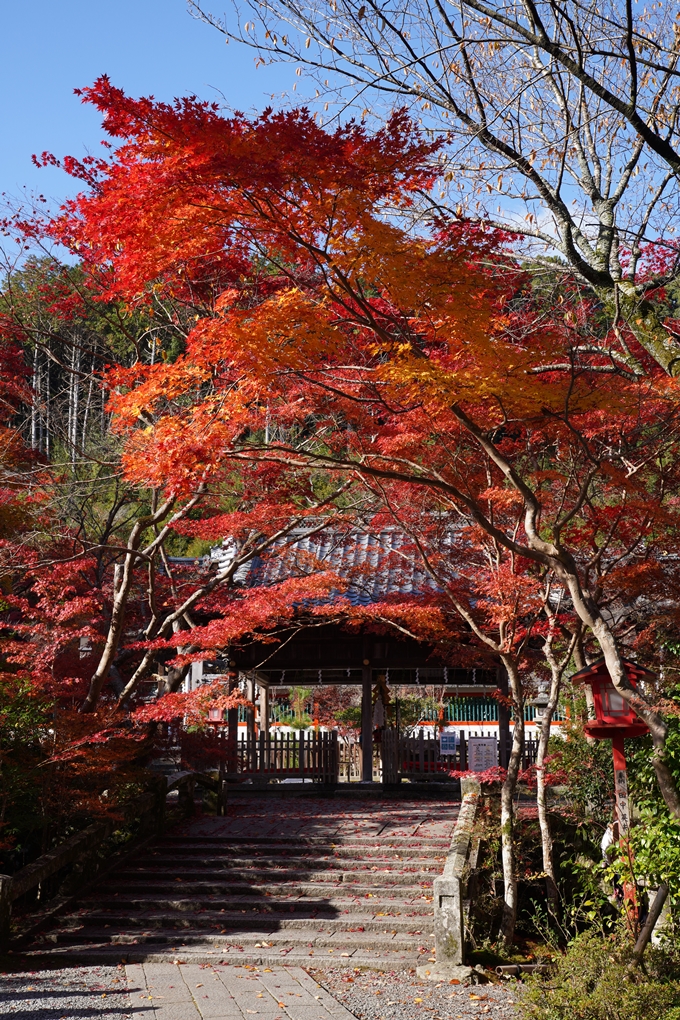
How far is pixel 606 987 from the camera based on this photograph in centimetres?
593

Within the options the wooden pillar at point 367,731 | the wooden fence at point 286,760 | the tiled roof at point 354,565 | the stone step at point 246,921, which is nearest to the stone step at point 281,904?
the stone step at point 246,921

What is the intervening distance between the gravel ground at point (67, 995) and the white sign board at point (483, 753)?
8.58 meters

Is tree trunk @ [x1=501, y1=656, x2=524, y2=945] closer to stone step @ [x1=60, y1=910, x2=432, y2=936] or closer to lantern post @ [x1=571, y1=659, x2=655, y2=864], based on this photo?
stone step @ [x1=60, y1=910, x2=432, y2=936]

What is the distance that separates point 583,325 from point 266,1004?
757 cm

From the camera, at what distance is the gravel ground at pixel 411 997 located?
7.43 meters

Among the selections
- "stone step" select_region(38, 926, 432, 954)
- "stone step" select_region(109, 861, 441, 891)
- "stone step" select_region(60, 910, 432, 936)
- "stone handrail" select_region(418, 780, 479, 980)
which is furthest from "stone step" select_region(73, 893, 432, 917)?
"stone handrail" select_region(418, 780, 479, 980)

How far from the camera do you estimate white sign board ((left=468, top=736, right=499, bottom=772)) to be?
1614 centimetres

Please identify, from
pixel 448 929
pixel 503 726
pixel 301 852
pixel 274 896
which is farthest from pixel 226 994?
pixel 503 726

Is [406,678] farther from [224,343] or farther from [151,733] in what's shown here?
[224,343]

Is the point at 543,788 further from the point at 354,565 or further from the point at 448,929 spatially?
the point at 354,565

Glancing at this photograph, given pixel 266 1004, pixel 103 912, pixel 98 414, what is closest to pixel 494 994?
pixel 266 1004

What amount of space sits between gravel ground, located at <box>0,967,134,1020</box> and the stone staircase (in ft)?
2.17

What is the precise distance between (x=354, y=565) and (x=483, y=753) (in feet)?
13.8

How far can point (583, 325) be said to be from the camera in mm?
10070
